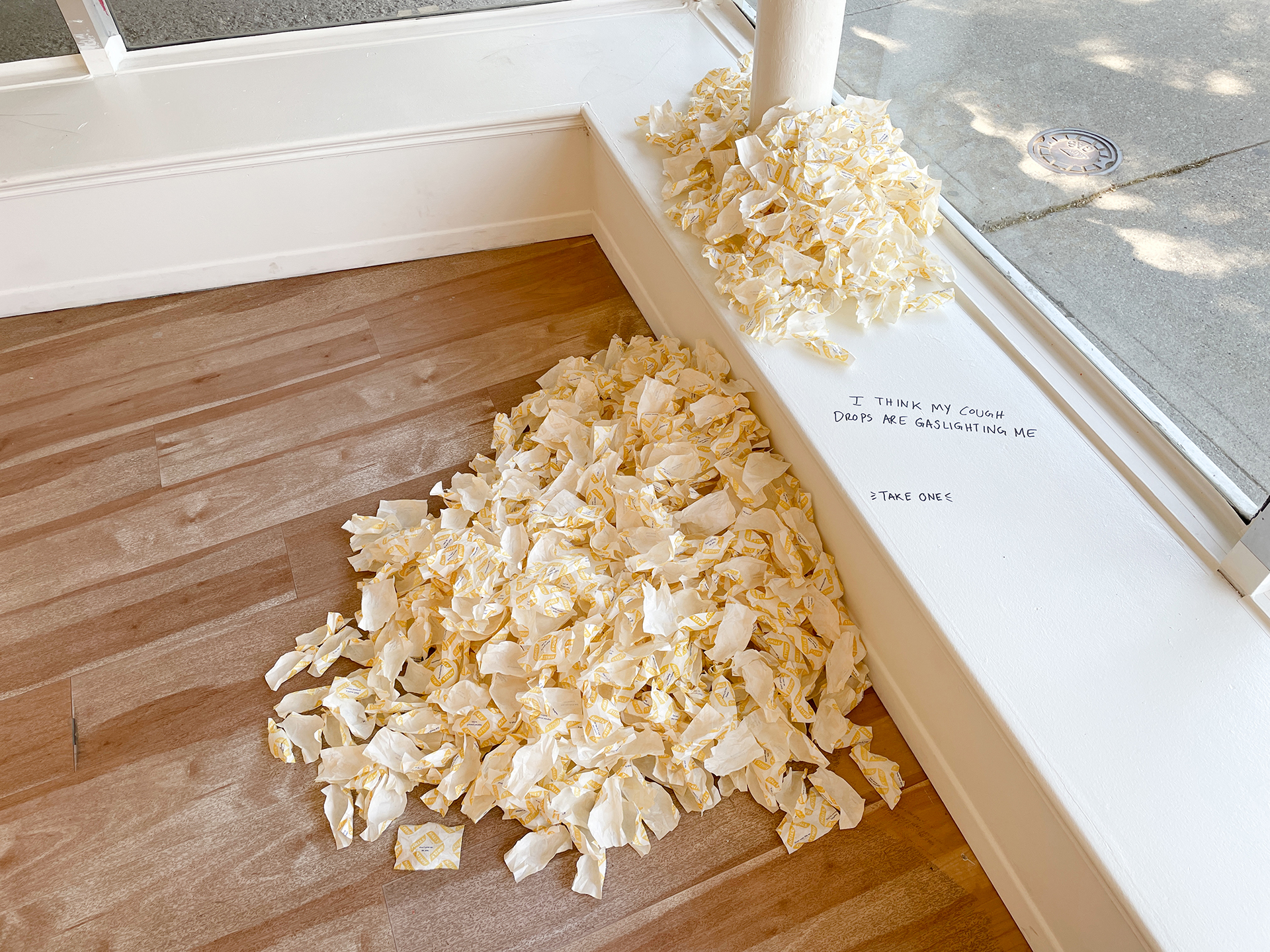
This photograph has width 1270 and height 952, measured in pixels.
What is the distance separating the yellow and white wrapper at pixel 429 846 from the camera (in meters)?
1.19

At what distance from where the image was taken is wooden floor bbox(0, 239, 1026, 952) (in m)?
1.16

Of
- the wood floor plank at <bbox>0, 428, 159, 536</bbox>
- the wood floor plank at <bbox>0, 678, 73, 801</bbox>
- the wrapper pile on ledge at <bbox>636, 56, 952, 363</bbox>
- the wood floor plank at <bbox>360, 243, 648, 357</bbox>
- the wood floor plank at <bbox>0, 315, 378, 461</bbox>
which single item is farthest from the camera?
the wood floor plank at <bbox>360, 243, 648, 357</bbox>

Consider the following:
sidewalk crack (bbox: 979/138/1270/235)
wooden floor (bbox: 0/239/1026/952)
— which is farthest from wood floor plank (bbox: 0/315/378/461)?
sidewalk crack (bbox: 979/138/1270/235)

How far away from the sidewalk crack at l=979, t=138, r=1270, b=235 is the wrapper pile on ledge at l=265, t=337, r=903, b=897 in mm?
506

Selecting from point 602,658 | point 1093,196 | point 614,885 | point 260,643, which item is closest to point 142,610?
point 260,643

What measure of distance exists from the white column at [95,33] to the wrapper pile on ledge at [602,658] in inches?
52.6

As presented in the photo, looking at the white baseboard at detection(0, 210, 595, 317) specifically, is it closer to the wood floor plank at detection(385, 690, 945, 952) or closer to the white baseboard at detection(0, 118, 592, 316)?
the white baseboard at detection(0, 118, 592, 316)

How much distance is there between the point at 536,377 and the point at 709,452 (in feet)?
1.61

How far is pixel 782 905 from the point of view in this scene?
1156 millimetres

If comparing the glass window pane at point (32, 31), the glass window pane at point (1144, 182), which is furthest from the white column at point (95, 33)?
the glass window pane at point (1144, 182)

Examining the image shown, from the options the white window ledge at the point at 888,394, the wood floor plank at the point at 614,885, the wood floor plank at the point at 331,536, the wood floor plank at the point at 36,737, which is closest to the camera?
the white window ledge at the point at 888,394

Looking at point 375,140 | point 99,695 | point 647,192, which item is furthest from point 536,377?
point 99,695

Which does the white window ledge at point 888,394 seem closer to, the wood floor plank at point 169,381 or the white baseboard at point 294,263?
the white baseboard at point 294,263

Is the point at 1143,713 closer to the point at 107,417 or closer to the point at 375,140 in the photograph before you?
the point at 375,140
